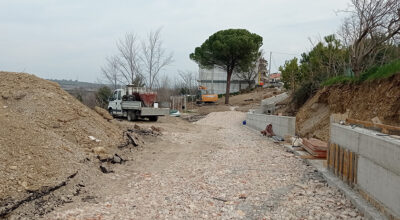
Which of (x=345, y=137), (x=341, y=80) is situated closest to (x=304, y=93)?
(x=341, y=80)

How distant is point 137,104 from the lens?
20344 millimetres

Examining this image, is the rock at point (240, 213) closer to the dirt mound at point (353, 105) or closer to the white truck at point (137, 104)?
the dirt mound at point (353, 105)

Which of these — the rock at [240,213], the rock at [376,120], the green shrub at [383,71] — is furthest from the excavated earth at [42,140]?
the green shrub at [383,71]

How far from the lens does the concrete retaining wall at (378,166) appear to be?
3.94 metres

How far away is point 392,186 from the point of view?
4.01m

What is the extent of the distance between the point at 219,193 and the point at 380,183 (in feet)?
8.61

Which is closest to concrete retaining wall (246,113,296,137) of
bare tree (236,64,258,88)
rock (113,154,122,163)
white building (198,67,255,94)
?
rock (113,154,122,163)

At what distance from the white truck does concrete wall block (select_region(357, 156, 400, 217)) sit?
1630 centimetres

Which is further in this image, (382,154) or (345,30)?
(345,30)

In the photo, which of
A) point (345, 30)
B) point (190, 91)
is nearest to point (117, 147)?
A: point (345, 30)

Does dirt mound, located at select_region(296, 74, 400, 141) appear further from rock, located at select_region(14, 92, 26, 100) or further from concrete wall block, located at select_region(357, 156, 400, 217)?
rock, located at select_region(14, 92, 26, 100)

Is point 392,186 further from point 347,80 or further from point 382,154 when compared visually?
point 347,80

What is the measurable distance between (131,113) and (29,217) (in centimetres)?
1645

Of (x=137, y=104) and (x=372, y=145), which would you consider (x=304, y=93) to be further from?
(x=372, y=145)
